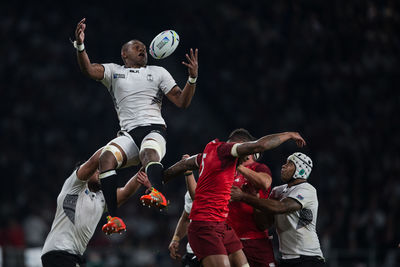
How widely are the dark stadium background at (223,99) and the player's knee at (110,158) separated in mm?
6580

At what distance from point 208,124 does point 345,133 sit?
3925mm

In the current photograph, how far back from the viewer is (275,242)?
12.3 metres

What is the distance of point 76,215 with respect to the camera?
6.87 m

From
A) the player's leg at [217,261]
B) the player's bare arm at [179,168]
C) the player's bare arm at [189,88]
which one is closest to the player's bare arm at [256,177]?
the player's bare arm at [179,168]

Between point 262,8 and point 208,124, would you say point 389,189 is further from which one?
point 262,8

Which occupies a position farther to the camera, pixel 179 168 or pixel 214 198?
pixel 179 168

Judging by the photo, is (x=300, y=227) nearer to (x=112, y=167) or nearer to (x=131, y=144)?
(x=131, y=144)

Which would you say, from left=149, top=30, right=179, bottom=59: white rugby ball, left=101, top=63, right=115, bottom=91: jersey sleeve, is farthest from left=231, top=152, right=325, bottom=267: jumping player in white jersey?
left=101, top=63, right=115, bottom=91: jersey sleeve

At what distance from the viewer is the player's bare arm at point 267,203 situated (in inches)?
245

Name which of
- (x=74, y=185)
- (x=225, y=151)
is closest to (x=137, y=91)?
(x=74, y=185)

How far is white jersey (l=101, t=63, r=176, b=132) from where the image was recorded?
6.74m

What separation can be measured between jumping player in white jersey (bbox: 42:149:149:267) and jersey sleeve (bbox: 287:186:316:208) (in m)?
1.80

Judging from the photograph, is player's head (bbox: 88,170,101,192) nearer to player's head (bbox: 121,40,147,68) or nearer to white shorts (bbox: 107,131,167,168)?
white shorts (bbox: 107,131,167,168)

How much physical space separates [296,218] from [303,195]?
30 cm
